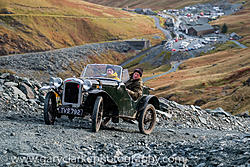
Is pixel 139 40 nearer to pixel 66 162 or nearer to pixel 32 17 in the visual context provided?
pixel 32 17

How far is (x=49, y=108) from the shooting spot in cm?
1259

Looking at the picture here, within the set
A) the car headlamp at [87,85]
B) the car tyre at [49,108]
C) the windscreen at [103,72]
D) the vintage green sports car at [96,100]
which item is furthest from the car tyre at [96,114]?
the windscreen at [103,72]

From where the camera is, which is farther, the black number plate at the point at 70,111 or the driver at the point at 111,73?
the driver at the point at 111,73

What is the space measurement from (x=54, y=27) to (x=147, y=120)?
14697cm

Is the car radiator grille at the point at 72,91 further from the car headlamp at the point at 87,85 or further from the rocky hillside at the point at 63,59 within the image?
the rocky hillside at the point at 63,59

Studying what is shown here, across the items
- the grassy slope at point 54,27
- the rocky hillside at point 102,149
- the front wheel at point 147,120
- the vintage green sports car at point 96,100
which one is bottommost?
the rocky hillside at point 102,149

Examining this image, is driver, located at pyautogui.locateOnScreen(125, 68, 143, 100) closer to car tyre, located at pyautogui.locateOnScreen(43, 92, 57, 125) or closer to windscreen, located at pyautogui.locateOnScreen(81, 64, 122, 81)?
windscreen, located at pyautogui.locateOnScreen(81, 64, 122, 81)

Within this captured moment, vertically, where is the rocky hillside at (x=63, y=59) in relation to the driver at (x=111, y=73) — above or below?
above

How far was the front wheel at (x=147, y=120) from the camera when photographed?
13.5 meters

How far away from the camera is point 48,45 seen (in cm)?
13675

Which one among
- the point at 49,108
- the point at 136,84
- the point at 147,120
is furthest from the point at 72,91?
the point at 147,120

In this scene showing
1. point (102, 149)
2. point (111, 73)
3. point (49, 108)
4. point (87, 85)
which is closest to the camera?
point (102, 149)

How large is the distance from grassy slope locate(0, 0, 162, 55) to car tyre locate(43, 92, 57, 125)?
113 m

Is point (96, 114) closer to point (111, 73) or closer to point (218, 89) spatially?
point (111, 73)
